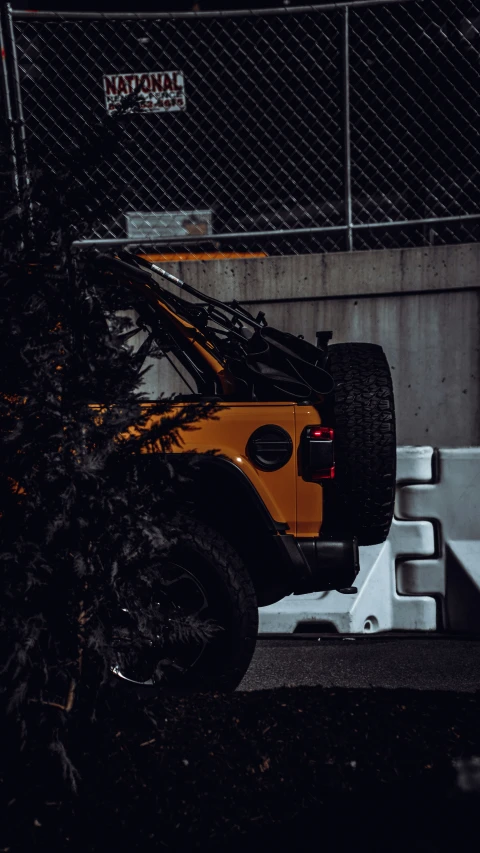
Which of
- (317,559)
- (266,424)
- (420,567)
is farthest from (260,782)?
(420,567)

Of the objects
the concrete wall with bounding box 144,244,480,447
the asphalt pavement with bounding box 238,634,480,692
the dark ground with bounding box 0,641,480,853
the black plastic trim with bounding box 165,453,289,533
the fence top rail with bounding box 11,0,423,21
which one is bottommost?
the asphalt pavement with bounding box 238,634,480,692

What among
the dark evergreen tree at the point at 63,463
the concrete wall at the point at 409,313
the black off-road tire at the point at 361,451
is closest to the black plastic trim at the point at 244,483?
the black off-road tire at the point at 361,451

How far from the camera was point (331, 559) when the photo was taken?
4262 millimetres

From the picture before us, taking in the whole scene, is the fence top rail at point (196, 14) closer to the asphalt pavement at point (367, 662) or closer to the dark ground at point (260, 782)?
the asphalt pavement at point (367, 662)

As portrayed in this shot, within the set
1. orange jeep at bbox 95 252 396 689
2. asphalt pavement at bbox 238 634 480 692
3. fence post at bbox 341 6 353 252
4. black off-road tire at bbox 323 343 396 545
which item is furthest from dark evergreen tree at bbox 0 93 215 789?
fence post at bbox 341 6 353 252

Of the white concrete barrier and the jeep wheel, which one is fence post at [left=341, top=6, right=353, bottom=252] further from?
the jeep wheel

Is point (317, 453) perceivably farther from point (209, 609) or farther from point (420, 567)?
point (420, 567)

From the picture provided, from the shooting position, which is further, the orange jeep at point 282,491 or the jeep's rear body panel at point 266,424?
the jeep's rear body panel at point 266,424

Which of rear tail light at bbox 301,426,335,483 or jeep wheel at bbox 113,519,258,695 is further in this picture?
rear tail light at bbox 301,426,335,483

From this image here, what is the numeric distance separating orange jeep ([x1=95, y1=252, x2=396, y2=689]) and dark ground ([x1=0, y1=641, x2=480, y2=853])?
2.22ft

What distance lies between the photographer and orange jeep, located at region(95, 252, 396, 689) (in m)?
4.08

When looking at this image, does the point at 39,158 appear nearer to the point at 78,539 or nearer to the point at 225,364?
the point at 78,539

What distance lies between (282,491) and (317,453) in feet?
0.86

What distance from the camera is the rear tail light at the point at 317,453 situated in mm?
4219
